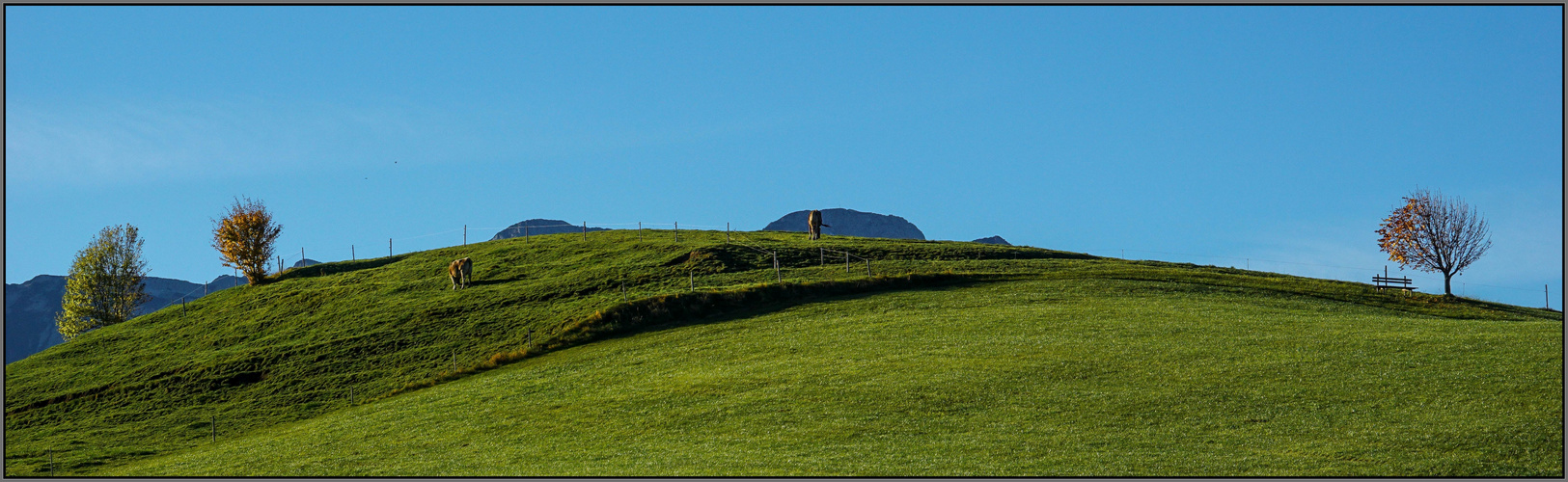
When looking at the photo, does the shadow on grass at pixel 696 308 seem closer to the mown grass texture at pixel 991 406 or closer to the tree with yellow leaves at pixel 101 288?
the mown grass texture at pixel 991 406

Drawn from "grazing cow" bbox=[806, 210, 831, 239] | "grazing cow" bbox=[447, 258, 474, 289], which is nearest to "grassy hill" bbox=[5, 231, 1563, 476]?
"grazing cow" bbox=[447, 258, 474, 289]

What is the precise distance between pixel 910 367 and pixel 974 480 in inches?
532

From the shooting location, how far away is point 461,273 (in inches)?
2778

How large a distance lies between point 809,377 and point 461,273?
40598 millimetres

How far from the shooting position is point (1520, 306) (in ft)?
213

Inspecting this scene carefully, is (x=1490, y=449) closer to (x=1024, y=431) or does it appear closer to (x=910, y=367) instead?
(x=1024, y=431)

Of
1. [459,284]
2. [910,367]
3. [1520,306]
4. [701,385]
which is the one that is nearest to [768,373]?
[701,385]

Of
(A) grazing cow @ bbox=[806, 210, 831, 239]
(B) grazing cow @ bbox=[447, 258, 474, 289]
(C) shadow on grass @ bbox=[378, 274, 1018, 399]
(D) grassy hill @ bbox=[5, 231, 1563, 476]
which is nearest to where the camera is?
(D) grassy hill @ bbox=[5, 231, 1563, 476]

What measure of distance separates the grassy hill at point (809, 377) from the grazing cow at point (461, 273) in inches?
66.7

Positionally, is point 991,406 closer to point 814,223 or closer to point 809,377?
point 809,377

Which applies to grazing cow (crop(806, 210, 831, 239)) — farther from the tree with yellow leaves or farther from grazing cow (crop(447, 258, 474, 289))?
the tree with yellow leaves

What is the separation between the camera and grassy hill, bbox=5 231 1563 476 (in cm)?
2784

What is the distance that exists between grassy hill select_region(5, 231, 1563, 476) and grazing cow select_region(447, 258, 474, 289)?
5.56 ft

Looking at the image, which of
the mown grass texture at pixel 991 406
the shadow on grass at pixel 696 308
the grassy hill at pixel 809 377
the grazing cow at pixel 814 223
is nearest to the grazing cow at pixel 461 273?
the grassy hill at pixel 809 377
